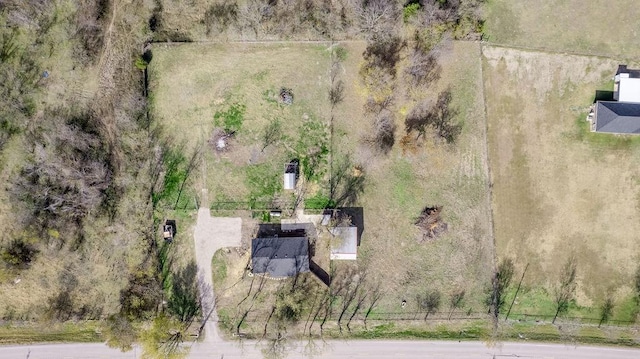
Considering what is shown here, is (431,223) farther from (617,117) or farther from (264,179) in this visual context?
(617,117)

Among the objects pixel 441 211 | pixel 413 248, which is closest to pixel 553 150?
pixel 441 211

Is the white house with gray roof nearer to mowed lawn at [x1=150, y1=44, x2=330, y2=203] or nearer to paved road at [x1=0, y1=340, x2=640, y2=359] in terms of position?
paved road at [x1=0, y1=340, x2=640, y2=359]

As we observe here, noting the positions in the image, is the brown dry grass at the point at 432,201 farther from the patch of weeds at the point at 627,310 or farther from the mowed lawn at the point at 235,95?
the patch of weeds at the point at 627,310

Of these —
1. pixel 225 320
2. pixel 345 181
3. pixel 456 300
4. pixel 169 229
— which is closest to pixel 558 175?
pixel 456 300

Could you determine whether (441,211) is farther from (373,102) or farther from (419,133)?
(373,102)

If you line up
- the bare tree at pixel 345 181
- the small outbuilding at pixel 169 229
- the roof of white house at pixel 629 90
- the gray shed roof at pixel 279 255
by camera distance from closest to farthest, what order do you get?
the roof of white house at pixel 629 90, the gray shed roof at pixel 279 255, the small outbuilding at pixel 169 229, the bare tree at pixel 345 181

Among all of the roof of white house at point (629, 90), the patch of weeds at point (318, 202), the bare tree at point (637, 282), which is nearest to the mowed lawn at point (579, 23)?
the roof of white house at point (629, 90)

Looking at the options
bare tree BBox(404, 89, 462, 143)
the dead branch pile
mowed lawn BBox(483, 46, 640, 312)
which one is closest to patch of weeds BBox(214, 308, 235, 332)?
the dead branch pile
